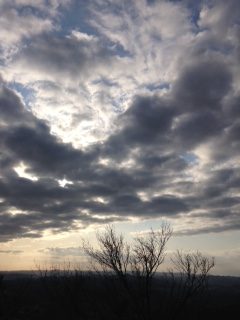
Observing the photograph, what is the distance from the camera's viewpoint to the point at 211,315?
2628 inches

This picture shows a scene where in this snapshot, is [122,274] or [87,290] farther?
[87,290]

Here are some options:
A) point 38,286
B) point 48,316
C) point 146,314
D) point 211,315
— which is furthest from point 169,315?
point 38,286

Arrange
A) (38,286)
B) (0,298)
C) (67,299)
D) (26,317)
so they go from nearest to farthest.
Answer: (67,299), (0,298), (26,317), (38,286)

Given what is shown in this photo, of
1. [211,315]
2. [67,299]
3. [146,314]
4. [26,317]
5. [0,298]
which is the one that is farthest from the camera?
[211,315]

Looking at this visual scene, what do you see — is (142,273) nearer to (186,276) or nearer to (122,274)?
(122,274)

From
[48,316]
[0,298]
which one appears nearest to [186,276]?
[0,298]

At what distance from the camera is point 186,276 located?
2350cm

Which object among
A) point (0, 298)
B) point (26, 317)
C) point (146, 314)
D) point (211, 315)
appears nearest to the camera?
point (146, 314)

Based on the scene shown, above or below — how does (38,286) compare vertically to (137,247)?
above

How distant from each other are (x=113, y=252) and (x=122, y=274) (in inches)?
62.0

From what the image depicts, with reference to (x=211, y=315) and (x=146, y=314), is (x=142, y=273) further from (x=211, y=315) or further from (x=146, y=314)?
(x=211, y=315)

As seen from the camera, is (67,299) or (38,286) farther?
(38,286)

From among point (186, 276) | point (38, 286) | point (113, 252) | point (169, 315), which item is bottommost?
point (169, 315)

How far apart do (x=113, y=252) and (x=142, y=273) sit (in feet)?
7.68
